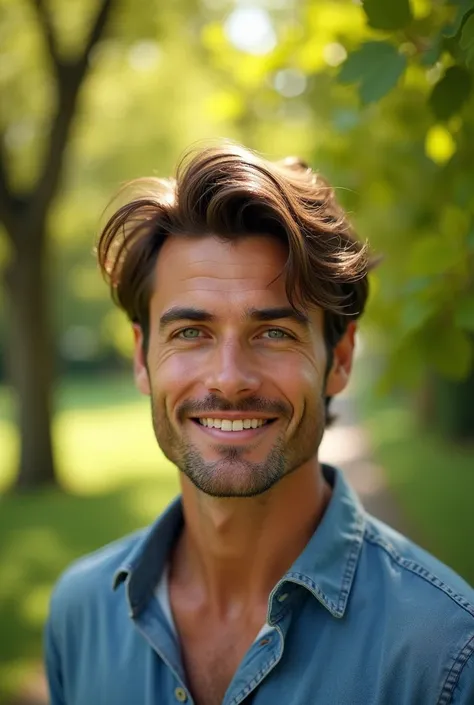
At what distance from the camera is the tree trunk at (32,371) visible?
10.5 meters

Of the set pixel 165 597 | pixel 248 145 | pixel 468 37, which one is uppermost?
pixel 248 145

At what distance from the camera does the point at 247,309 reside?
232 cm

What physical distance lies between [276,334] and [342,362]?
0.38m

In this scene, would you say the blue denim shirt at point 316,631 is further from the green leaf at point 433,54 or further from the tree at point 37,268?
the tree at point 37,268

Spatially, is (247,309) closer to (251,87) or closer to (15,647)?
(251,87)

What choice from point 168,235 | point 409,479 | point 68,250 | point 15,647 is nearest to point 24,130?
point 409,479

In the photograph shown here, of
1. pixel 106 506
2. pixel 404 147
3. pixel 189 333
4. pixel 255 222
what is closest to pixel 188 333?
pixel 189 333

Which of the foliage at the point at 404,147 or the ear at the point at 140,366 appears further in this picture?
the ear at the point at 140,366

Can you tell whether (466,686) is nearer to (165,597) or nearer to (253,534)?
(253,534)

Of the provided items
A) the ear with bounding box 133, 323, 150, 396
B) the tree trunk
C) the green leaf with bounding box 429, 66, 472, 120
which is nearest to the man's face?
the ear with bounding box 133, 323, 150, 396

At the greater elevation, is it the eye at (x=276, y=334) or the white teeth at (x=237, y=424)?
the eye at (x=276, y=334)

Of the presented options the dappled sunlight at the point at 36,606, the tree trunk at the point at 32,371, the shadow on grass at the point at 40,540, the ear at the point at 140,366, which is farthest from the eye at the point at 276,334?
the tree trunk at the point at 32,371

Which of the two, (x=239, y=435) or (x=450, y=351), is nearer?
(x=239, y=435)

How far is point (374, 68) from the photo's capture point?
7.46ft
